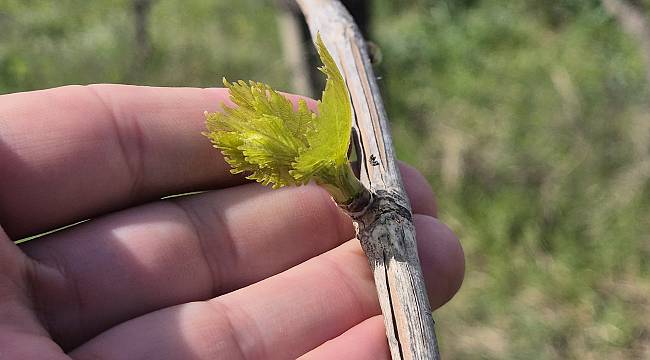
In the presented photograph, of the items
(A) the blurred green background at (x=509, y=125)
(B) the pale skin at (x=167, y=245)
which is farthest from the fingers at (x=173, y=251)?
(A) the blurred green background at (x=509, y=125)

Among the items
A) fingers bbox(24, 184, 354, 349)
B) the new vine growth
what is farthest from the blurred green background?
the new vine growth

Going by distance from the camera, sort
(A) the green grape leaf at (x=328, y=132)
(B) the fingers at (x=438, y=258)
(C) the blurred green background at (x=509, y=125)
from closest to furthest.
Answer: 1. (A) the green grape leaf at (x=328, y=132)
2. (B) the fingers at (x=438, y=258)
3. (C) the blurred green background at (x=509, y=125)

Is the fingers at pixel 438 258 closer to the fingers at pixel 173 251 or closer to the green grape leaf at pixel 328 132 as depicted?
the fingers at pixel 173 251

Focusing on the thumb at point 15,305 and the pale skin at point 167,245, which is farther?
the pale skin at point 167,245

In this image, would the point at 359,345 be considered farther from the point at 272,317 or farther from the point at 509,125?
the point at 509,125

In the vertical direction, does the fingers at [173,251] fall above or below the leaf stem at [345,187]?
below

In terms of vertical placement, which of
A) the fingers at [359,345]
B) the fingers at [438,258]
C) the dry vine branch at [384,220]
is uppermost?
the dry vine branch at [384,220]

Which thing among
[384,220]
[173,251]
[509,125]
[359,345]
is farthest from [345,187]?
[509,125]

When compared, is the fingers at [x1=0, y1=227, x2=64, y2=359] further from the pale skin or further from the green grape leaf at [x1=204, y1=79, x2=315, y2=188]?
the green grape leaf at [x1=204, y1=79, x2=315, y2=188]
